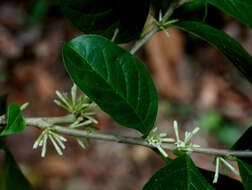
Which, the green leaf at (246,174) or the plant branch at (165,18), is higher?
the plant branch at (165,18)

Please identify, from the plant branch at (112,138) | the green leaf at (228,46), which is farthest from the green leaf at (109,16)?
the plant branch at (112,138)

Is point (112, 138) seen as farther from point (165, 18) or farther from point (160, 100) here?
point (160, 100)

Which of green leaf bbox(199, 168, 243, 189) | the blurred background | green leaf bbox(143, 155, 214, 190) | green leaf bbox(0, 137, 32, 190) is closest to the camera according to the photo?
green leaf bbox(143, 155, 214, 190)

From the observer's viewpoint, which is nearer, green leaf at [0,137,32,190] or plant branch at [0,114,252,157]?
plant branch at [0,114,252,157]

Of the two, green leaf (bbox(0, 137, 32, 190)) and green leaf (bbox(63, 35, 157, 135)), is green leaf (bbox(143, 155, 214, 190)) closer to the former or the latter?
green leaf (bbox(63, 35, 157, 135))

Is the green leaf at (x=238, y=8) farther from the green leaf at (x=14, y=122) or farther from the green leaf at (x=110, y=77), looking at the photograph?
the green leaf at (x=14, y=122)

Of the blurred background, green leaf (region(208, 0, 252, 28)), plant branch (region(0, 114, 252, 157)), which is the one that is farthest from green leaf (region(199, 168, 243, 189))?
the blurred background

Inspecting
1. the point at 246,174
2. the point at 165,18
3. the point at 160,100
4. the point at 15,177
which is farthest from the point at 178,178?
the point at 160,100
